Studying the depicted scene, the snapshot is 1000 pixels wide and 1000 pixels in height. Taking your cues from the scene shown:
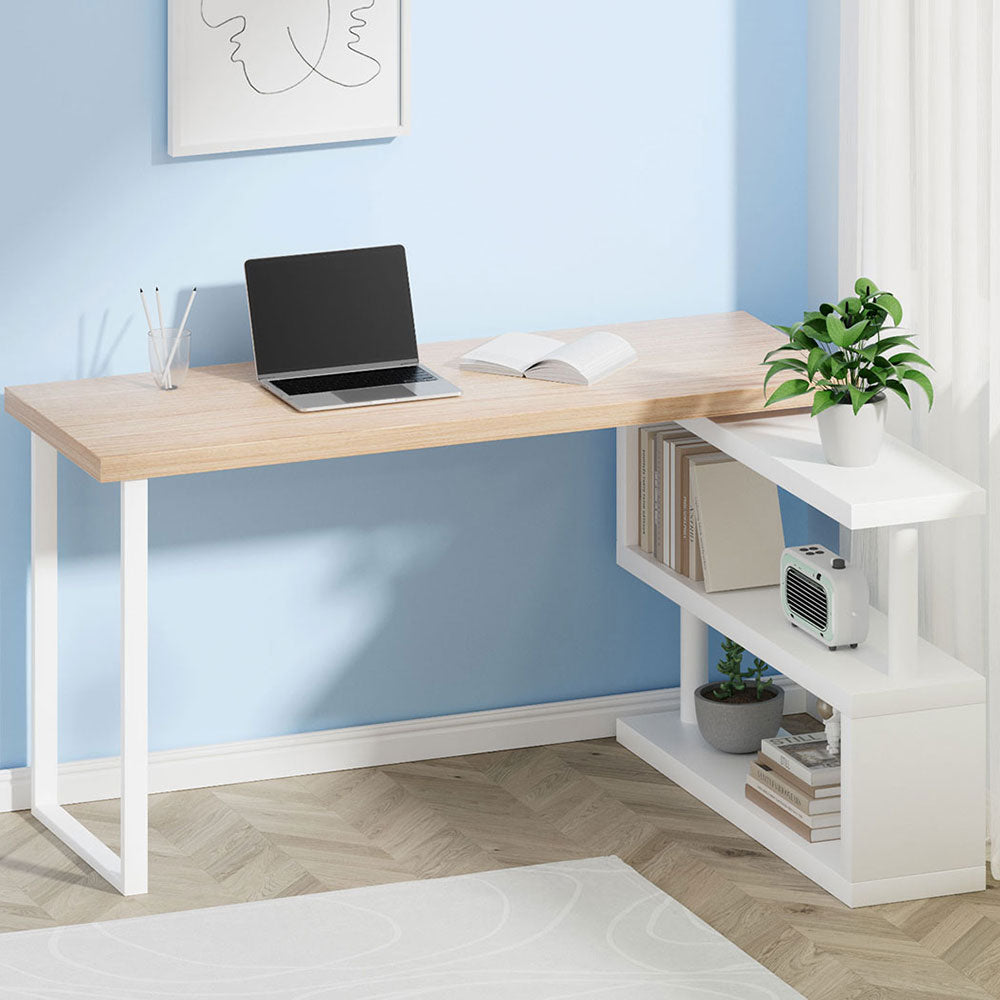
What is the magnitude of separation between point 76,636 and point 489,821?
868 mm

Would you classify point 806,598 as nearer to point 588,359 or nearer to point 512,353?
point 588,359

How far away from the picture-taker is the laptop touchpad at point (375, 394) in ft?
11.4

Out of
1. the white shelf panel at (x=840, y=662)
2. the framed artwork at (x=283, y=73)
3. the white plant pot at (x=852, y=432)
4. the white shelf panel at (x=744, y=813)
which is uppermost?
the framed artwork at (x=283, y=73)

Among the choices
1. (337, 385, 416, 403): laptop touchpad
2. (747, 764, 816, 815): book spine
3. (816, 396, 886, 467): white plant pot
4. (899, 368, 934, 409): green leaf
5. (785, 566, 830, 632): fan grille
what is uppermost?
(899, 368, 934, 409): green leaf

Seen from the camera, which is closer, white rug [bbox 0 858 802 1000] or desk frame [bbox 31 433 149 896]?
white rug [bbox 0 858 802 1000]

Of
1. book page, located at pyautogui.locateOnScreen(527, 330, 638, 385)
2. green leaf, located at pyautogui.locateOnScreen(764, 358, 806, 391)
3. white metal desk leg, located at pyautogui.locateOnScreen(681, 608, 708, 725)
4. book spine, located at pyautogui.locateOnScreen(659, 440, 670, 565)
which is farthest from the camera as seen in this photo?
white metal desk leg, located at pyautogui.locateOnScreen(681, 608, 708, 725)

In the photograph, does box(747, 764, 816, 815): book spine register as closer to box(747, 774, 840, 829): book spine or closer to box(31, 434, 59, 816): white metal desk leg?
box(747, 774, 840, 829): book spine

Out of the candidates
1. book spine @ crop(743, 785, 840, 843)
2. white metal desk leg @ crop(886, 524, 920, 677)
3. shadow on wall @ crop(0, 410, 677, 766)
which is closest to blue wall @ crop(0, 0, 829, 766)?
shadow on wall @ crop(0, 410, 677, 766)

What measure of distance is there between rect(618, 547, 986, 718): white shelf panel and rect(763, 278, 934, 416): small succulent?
0.46 m

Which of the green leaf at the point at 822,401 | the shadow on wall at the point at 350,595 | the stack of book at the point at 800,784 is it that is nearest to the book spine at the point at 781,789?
the stack of book at the point at 800,784

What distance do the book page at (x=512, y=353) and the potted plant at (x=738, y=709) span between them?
72 centimetres

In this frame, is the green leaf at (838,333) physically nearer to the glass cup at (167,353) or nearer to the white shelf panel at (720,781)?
the white shelf panel at (720,781)

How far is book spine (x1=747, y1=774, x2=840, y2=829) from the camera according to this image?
3.54 metres

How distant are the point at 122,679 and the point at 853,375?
132 cm
